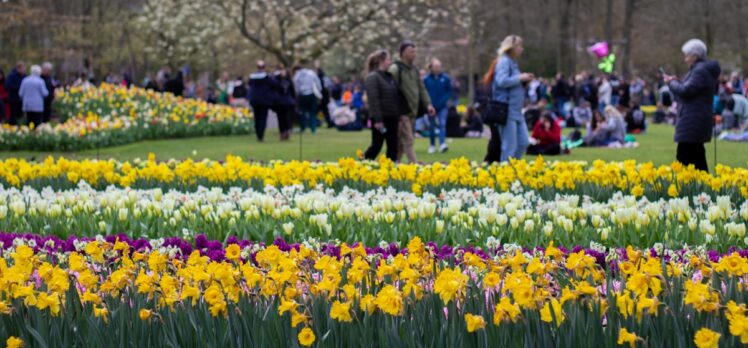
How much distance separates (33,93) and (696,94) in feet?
44.0

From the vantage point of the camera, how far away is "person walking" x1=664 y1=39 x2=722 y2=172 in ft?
32.2

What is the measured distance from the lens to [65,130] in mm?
19688

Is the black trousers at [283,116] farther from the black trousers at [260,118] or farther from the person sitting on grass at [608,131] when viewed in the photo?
the person sitting on grass at [608,131]

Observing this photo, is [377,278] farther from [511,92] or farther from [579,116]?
[579,116]

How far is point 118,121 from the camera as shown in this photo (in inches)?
843

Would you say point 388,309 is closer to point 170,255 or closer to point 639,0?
point 170,255

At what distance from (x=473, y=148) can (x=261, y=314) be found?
49.9ft

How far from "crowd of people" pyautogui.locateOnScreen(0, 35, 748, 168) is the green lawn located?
0.47 metres

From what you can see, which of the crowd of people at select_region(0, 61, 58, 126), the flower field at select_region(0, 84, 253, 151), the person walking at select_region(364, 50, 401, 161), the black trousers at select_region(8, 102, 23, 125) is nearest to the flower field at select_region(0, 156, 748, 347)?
the person walking at select_region(364, 50, 401, 161)

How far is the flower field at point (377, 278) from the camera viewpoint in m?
3.50

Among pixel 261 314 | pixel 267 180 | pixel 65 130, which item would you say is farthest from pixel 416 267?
pixel 65 130

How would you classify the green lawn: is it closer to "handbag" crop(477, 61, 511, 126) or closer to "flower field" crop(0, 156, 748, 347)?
"handbag" crop(477, 61, 511, 126)

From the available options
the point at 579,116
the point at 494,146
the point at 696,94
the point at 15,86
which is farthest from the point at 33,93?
the point at 579,116

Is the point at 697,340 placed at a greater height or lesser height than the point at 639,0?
lesser
